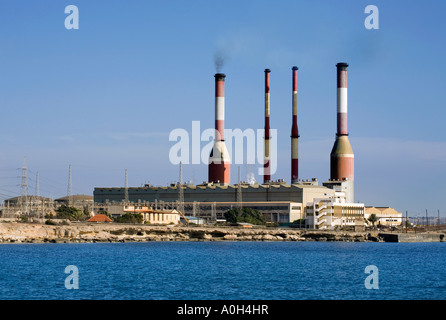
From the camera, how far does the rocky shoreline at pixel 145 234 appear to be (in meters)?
87.1

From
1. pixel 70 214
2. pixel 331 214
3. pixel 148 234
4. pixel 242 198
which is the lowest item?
pixel 148 234

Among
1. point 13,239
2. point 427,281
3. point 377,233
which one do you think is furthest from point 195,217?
point 427,281

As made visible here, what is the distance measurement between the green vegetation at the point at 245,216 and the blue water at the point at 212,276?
193 feet

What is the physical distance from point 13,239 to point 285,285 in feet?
165

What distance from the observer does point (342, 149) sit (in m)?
133

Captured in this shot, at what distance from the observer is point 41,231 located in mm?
89250

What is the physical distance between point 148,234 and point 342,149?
4547 cm

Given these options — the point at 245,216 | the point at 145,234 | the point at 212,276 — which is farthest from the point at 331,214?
the point at 212,276

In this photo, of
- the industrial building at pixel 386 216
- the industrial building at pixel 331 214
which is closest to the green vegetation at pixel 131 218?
the industrial building at pixel 331 214

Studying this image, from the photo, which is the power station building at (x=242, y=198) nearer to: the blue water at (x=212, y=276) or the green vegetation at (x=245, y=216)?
the green vegetation at (x=245, y=216)

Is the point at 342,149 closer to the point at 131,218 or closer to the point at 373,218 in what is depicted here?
the point at 373,218
